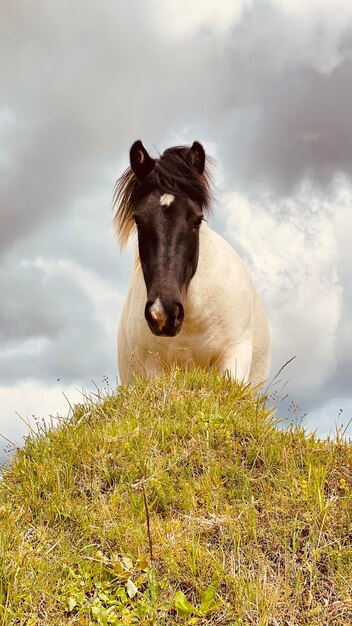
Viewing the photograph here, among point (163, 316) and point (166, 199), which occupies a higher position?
point (166, 199)

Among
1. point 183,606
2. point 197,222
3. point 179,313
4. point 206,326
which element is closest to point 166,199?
point 197,222

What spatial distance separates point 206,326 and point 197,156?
6.33 ft

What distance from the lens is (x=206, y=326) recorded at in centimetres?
738

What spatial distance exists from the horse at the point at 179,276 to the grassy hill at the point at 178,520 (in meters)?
1.05

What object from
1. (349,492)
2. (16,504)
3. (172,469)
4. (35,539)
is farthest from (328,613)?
(16,504)

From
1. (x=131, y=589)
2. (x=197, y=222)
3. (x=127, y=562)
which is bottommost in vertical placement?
(x=131, y=589)

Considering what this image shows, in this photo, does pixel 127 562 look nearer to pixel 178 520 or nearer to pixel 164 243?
pixel 178 520

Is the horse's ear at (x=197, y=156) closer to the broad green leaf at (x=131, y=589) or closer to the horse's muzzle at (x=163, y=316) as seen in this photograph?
the horse's muzzle at (x=163, y=316)

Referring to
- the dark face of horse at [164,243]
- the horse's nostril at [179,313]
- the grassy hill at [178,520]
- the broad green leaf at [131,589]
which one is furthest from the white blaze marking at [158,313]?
the broad green leaf at [131,589]

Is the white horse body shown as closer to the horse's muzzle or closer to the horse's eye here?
the horse's eye

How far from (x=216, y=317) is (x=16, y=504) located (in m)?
3.23

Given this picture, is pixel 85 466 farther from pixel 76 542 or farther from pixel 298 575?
pixel 298 575

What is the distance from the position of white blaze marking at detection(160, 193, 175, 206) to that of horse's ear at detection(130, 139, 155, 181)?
1.65 ft

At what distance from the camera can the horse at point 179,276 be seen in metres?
6.60
